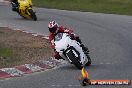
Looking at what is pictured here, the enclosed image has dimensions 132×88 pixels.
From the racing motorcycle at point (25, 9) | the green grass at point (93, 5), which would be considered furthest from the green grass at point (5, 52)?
the green grass at point (93, 5)

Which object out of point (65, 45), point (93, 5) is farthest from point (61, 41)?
point (93, 5)

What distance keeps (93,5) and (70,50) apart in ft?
73.4

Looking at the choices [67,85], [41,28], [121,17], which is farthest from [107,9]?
[67,85]

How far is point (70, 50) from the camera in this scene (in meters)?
14.0

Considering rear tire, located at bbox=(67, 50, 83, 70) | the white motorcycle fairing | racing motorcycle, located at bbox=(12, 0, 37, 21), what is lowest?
racing motorcycle, located at bbox=(12, 0, 37, 21)

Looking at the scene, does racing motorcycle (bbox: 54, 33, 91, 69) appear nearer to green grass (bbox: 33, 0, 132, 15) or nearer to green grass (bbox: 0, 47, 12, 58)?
green grass (bbox: 0, 47, 12, 58)

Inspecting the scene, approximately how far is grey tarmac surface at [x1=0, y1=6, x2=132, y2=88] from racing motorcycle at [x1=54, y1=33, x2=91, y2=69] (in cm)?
22

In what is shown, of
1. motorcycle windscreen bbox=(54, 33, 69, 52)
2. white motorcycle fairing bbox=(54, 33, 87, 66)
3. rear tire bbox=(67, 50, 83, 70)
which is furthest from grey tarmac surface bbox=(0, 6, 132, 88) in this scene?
motorcycle windscreen bbox=(54, 33, 69, 52)

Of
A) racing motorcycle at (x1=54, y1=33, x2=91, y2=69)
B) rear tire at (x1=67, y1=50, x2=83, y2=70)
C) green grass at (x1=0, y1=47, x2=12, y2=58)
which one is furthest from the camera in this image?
green grass at (x1=0, y1=47, x2=12, y2=58)

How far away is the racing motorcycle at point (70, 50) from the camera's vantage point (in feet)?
45.5

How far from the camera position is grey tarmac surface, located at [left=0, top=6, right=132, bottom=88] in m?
12.2

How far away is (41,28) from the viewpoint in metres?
23.9

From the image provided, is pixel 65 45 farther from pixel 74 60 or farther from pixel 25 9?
pixel 25 9

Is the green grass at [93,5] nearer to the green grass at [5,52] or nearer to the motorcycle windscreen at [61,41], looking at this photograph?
the green grass at [5,52]
